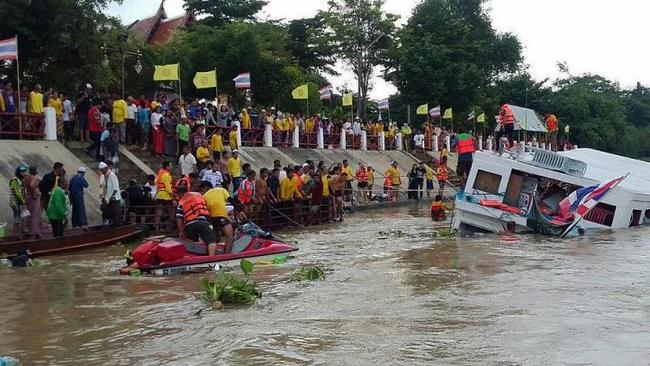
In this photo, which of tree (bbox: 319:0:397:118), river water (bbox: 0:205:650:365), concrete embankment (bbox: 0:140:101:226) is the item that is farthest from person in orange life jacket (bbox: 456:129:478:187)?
tree (bbox: 319:0:397:118)

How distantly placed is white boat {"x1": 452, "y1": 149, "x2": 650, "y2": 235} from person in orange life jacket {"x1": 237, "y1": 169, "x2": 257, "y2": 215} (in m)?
5.29

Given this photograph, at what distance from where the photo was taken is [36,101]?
753 inches

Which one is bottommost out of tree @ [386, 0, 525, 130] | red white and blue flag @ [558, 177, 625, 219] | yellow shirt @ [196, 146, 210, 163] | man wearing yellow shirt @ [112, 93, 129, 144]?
red white and blue flag @ [558, 177, 625, 219]

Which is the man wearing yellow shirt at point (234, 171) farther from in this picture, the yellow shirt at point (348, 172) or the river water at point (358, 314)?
the yellow shirt at point (348, 172)

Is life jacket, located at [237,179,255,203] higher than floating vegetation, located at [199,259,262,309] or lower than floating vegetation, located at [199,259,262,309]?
higher

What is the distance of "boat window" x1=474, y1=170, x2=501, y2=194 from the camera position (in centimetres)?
1842

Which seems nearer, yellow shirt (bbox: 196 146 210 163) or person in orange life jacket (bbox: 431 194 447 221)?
yellow shirt (bbox: 196 146 210 163)

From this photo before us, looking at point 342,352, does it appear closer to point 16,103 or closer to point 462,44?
point 16,103

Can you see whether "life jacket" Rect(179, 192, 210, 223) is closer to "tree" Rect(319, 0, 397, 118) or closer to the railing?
the railing

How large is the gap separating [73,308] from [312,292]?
10.7 ft

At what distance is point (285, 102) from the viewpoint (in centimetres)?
4191

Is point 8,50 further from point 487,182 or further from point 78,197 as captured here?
point 487,182

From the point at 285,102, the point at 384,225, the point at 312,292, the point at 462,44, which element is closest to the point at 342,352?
the point at 312,292

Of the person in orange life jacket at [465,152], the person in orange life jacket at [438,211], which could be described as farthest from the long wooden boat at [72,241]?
the person in orange life jacket at [465,152]
